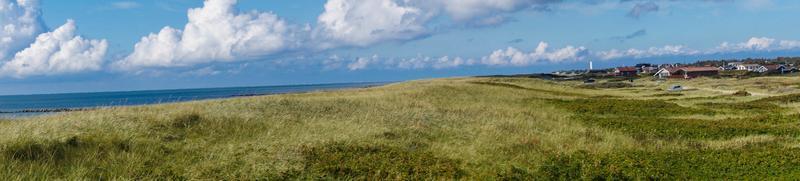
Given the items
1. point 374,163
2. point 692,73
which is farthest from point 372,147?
point 692,73

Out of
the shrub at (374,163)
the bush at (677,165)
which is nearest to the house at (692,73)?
the bush at (677,165)

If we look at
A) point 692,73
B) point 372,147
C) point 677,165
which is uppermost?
point 372,147

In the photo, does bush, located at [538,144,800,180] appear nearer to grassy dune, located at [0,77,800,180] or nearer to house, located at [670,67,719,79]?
grassy dune, located at [0,77,800,180]

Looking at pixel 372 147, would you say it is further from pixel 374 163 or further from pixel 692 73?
pixel 692 73

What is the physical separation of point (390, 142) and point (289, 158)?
460cm

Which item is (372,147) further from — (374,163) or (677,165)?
(677,165)

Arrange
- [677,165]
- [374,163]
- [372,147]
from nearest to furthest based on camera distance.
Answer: [374,163] < [677,165] < [372,147]

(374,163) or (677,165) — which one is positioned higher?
(374,163)

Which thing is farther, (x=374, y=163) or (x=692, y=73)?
(x=692, y=73)

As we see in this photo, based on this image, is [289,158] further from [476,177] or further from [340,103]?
[340,103]

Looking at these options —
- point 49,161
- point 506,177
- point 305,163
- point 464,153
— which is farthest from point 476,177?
point 49,161

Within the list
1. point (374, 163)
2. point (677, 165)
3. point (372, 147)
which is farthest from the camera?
point (372, 147)

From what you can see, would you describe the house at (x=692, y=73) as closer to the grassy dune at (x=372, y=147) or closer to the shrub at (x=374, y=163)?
the grassy dune at (x=372, y=147)

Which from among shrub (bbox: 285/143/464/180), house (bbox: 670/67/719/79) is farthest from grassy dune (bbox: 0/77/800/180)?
house (bbox: 670/67/719/79)
